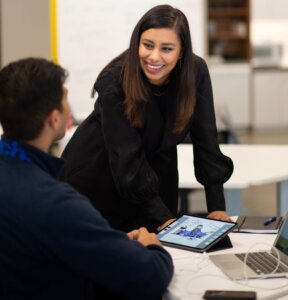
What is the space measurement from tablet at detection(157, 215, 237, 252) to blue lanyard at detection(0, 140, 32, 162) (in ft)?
2.30

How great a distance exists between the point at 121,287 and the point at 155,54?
3.15ft

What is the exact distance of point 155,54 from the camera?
2240 mm

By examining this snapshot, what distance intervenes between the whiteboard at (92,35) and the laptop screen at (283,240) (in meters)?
4.06

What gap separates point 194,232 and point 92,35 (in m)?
4.12

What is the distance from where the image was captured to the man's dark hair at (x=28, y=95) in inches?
59.5

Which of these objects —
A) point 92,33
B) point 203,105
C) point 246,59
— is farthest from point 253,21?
point 203,105

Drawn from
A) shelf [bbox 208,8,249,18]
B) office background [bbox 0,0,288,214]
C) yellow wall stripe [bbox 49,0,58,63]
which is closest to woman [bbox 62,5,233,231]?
office background [bbox 0,0,288,214]

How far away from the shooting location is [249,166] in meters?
3.66

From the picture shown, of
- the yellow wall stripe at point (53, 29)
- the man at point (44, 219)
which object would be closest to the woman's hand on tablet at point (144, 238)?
the man at point (44, 219)

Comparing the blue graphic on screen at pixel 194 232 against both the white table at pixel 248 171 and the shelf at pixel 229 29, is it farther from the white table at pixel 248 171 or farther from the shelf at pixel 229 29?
the shelf at pixel 229 29

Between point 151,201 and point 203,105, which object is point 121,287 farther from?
point 203,105

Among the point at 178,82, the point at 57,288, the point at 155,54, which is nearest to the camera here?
the point at 57,288

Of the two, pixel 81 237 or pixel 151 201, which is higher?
pixel 81 237

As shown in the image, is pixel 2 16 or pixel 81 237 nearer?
pixel 81 237
